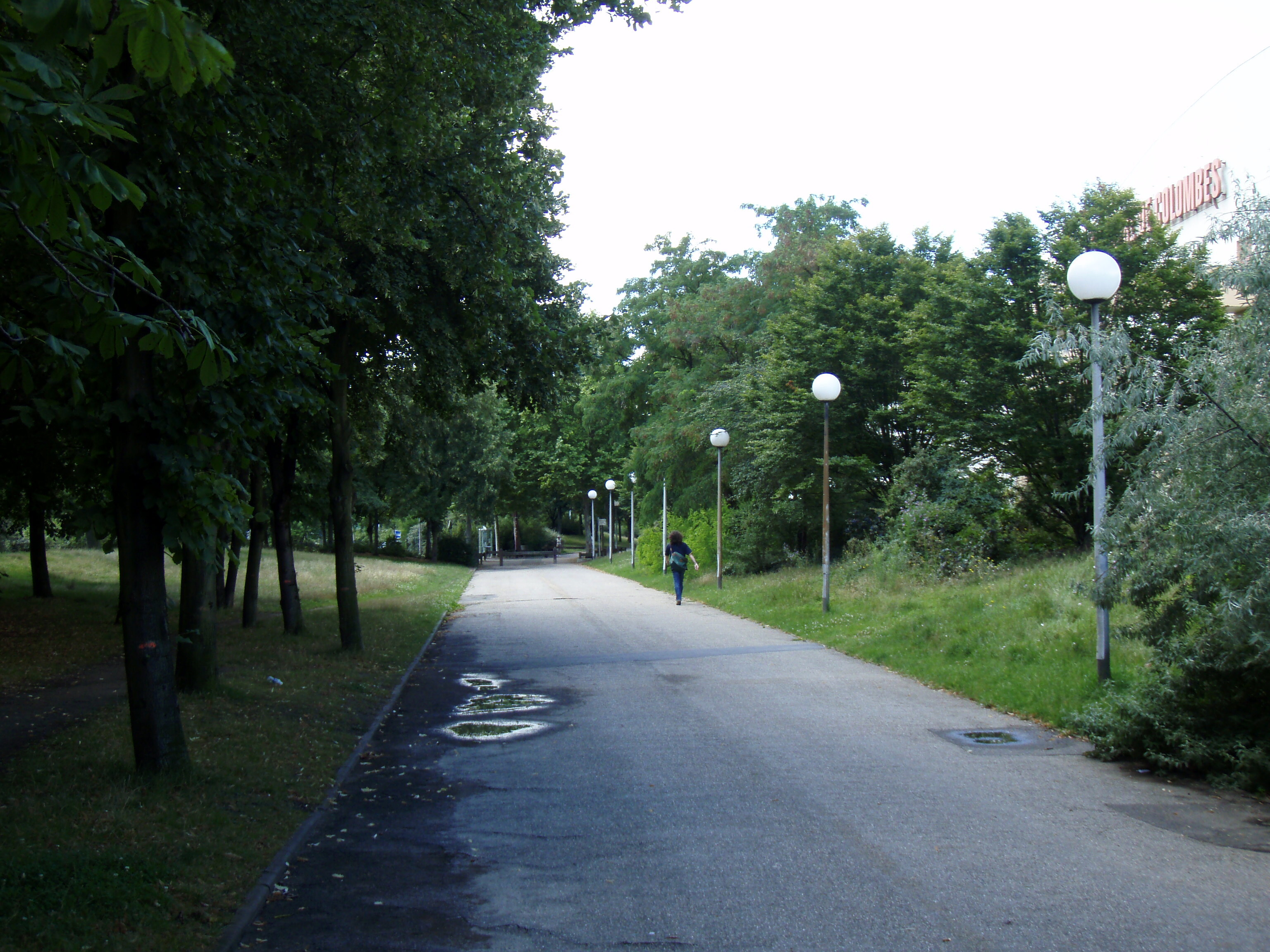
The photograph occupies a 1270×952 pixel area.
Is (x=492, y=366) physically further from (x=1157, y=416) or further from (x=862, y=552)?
(x=862, y=552)

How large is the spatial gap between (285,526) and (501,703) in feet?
22.5

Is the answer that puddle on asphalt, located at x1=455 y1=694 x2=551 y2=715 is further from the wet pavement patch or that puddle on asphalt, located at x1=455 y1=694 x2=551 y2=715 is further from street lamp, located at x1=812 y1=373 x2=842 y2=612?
street lamp, located at x1=812 y1=373 x2=842 y2=612

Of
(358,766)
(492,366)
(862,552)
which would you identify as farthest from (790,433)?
(358,766)

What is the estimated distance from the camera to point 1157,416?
6.92 metres

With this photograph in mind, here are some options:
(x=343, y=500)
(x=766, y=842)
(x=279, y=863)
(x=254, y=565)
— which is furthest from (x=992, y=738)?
(x=254, y=565)

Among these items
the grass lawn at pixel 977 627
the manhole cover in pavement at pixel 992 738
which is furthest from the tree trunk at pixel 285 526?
the manhole cover in pavement at pixel 992 738

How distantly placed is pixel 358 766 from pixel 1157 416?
21.4 feet

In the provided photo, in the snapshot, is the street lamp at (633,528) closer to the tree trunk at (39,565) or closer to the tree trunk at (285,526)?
the tree trunk at (39,565)

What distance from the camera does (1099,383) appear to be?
29.2ft

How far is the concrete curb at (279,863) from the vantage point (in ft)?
14.4

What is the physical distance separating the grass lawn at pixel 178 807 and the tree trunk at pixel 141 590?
Answer: 0.83 feet

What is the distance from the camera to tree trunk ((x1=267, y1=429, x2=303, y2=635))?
1577cm

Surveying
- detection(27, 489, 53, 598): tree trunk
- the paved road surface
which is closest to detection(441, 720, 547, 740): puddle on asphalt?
the paved road surface

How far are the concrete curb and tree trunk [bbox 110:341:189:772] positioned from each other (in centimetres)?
101
